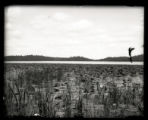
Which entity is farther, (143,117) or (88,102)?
(88,102)

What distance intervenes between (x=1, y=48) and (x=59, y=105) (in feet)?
6.23

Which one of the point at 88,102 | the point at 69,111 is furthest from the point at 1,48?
the point at 88,102

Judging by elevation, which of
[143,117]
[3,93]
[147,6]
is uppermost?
[147,6]

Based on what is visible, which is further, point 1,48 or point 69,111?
point 69,111

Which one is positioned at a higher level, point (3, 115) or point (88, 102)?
point (3, 115)

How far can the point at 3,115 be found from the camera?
1837 mm

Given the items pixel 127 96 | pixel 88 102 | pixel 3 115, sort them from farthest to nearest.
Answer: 1. pixel 127 96
2. pixel 88 102
3. pixel 3 115

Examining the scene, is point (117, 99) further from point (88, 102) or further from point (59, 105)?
point (59, 105)

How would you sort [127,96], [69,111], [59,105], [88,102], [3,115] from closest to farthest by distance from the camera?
[3,115] < [69,111] < [59,105] < [88,102] < [127,96]

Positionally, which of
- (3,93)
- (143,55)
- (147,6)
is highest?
(147,6)
